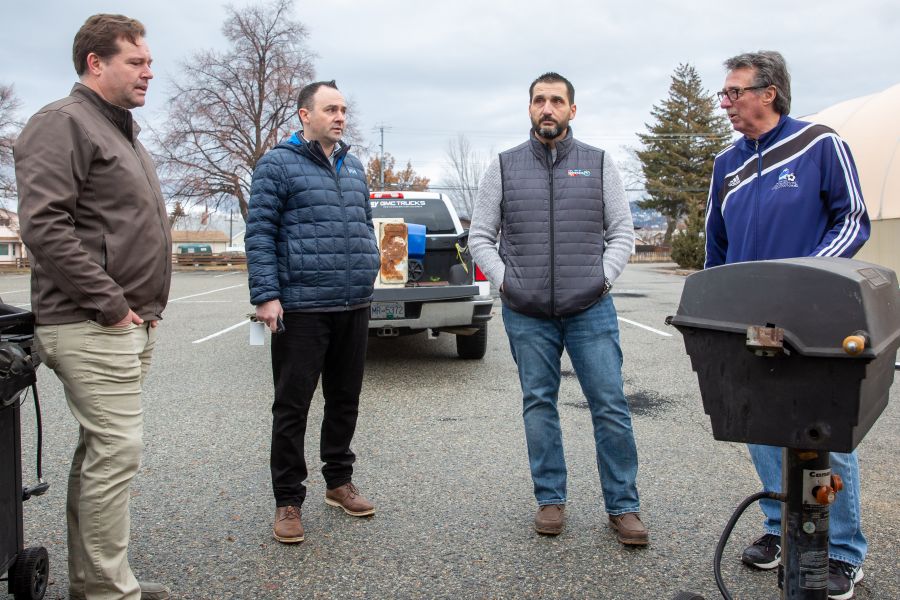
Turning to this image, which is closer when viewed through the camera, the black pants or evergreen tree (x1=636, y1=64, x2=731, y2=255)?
the black pants

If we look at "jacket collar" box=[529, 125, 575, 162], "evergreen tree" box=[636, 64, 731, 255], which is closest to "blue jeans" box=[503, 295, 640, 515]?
"jacket collar" box=[529, 125, 575, 162]

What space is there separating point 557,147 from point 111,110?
5.91 ft

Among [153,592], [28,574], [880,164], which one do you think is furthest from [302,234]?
[880,164]

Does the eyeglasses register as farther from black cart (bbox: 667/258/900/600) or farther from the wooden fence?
the wooden fence

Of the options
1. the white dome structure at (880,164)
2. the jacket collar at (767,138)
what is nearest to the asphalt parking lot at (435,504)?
the jacket collar at (767,138)

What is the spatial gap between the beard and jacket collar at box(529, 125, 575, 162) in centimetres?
4

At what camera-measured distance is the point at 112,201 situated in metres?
2.45

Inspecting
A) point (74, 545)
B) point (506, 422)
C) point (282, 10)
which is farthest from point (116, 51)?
point (282, 10)

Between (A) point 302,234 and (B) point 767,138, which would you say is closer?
(B) point 767,138

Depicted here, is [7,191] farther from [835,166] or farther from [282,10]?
[835,166]

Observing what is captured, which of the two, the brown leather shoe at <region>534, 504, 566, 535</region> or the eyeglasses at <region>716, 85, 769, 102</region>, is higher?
the eyeglasses at <region>716, 85, 769, 102</region>

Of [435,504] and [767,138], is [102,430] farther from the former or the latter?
[767,138]

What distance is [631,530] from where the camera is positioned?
3092 mm

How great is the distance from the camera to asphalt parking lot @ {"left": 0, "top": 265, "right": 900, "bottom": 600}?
2.83 m
